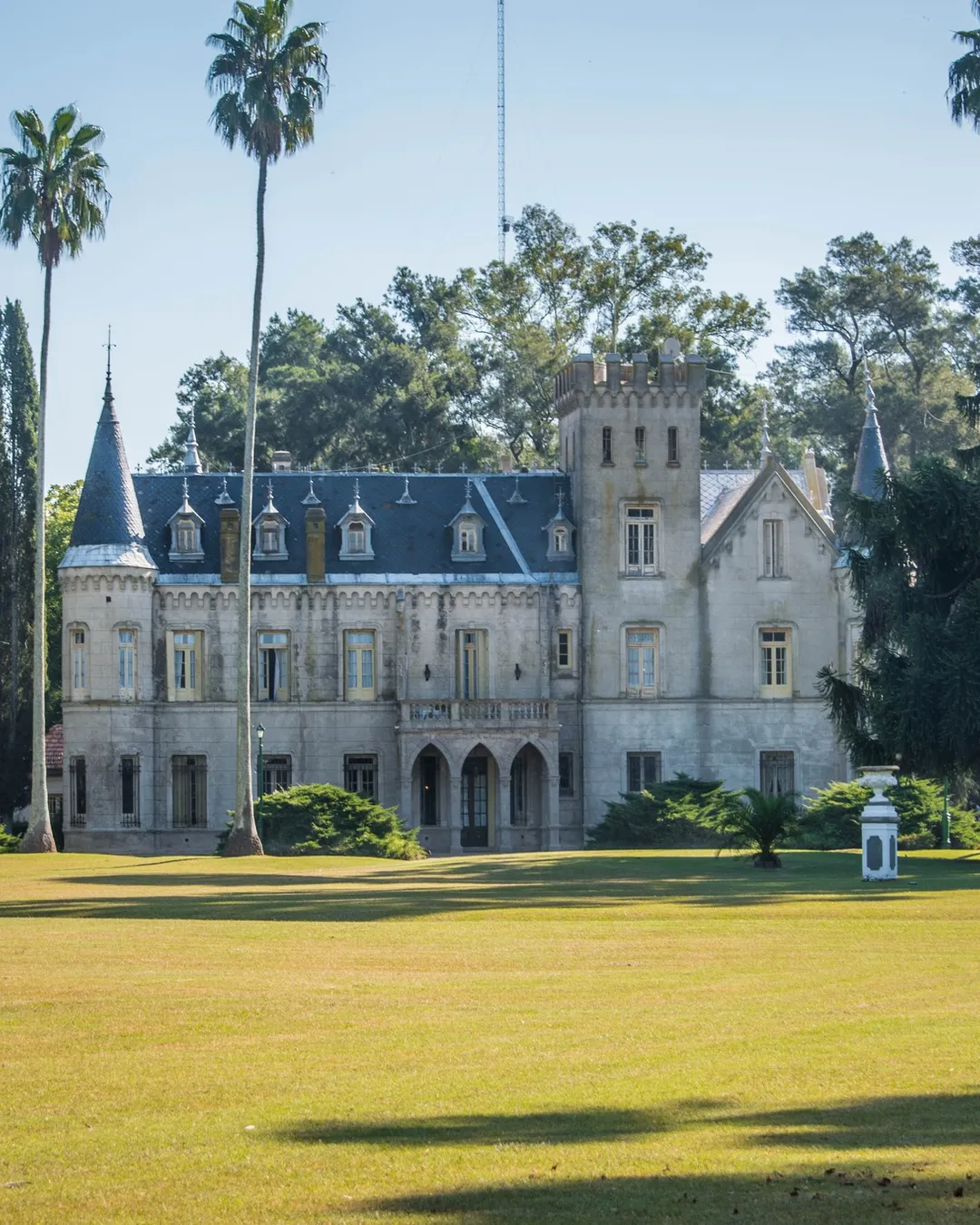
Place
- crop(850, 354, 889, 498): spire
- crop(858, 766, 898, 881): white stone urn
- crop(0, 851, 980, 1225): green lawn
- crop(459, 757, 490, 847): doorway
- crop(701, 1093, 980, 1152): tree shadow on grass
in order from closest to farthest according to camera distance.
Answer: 1. crop(0, 851, 980, 1225): green lawn
2. crop(701, 1093, 980, 1152): tree shadow on grass
3. crop(858, 766, 898, 881): white stone urn
4. crop(459, 757, 490, 847): doorway
5. crop(850, 354, 889, 498): spire

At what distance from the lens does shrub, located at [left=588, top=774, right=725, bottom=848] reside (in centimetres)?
5628

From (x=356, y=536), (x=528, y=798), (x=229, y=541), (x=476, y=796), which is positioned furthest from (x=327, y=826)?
(x=356, y=536)

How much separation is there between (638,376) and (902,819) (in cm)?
1791

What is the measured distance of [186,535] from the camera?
206 ft

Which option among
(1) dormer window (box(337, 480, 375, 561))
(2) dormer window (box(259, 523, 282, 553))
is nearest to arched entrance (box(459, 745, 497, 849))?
(1) dormer window (box(337, 480, 375, 561))

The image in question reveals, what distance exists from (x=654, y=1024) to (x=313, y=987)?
432cm

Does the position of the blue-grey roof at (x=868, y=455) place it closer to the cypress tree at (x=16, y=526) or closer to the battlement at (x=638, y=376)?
the battlement at (x=638, y=376)

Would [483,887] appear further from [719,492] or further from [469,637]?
[719,492]

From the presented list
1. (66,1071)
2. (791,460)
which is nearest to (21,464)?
(791,460)

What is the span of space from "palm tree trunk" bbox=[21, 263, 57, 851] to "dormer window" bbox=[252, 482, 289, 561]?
25.9 ft

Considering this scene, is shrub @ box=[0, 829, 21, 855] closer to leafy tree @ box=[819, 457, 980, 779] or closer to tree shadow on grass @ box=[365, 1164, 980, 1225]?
leafy tree @ box=[819, 457, 980, 779]

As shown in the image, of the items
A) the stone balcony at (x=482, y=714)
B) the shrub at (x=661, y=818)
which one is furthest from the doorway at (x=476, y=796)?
the shrub at (x=661, y=818)

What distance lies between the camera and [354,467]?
87375 mm

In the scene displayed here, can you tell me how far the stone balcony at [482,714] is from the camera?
6172cm
